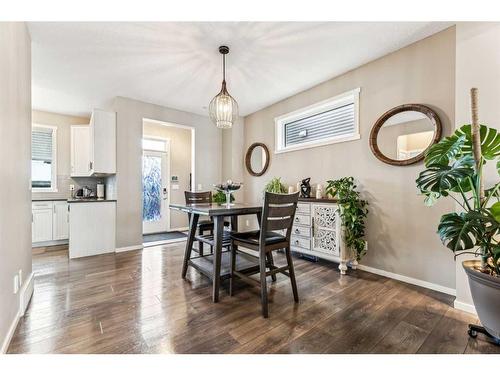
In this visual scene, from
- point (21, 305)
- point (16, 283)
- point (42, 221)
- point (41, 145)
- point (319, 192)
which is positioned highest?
point (41, 145)

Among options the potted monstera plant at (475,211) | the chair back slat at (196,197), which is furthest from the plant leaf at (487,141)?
the chair back slat at (196,197)

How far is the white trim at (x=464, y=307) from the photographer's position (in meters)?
1.86

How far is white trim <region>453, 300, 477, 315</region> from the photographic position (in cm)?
186

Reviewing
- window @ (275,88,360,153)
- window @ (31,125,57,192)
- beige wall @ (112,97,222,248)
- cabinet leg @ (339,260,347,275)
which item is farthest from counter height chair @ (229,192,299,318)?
window @ (31,125,57,192)

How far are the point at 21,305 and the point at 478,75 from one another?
4.06 m

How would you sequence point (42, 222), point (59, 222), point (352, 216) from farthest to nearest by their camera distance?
1. point (59, 222)
2. point (42, 222)
3. point (352, 216)

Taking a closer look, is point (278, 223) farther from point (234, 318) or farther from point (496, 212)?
point (496, 212)

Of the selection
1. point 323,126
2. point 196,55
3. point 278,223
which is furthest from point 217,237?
point 323,126

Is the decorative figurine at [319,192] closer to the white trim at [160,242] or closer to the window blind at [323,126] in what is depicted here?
the window blind at [323,126]

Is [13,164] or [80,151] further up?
[80,151]

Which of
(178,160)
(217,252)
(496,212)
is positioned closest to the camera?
(496,212)

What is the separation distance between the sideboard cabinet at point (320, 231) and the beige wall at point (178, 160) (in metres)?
3.41

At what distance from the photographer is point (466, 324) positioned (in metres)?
1.72

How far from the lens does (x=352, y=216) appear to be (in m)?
2.62
